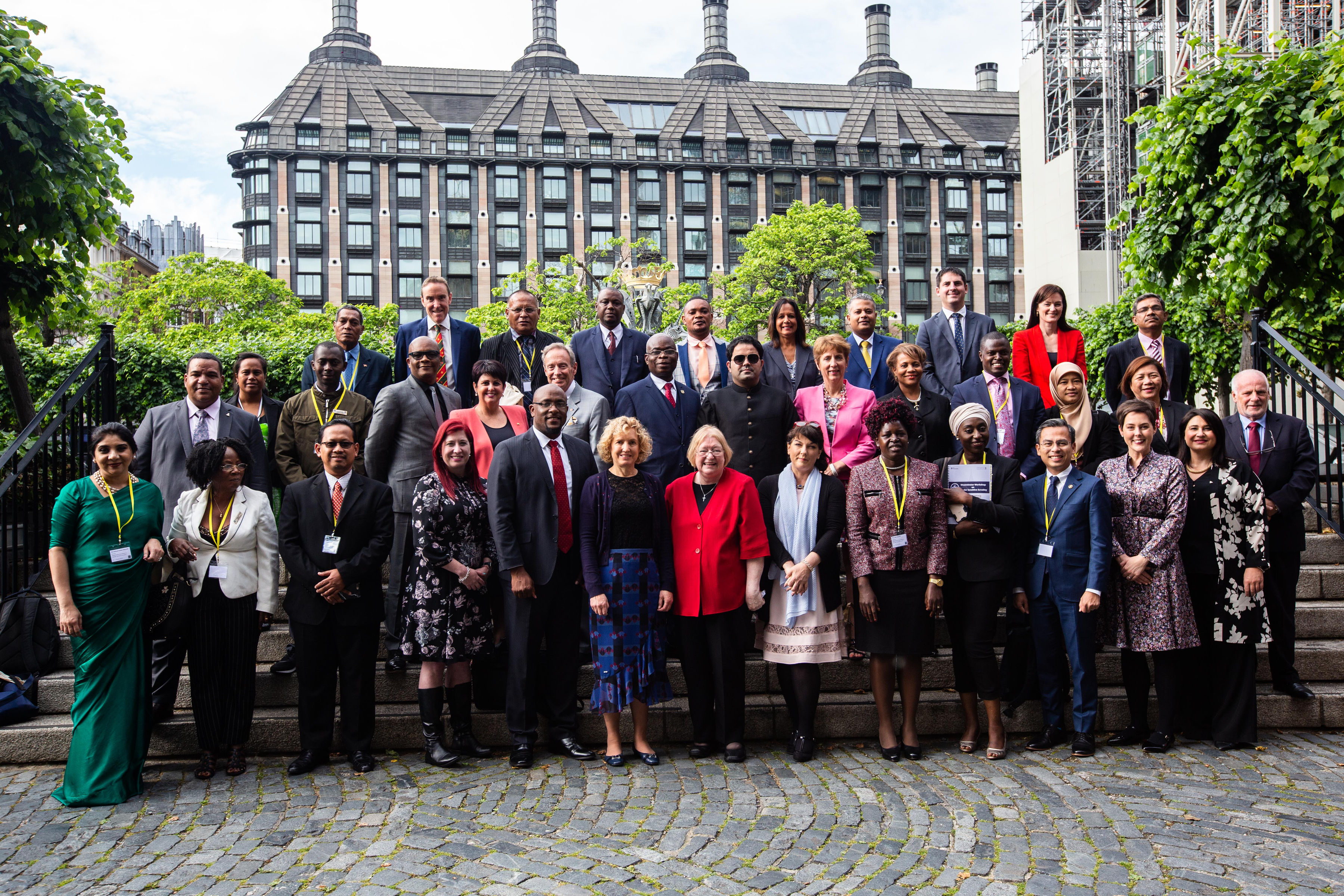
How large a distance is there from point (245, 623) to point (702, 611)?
257cm

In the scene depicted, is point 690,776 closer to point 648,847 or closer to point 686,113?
point 648,847

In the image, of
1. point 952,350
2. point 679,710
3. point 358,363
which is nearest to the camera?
point 679,710

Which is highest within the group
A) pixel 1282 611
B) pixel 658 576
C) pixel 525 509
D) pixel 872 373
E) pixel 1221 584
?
pixel 872 373

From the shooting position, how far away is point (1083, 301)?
41.4 metres

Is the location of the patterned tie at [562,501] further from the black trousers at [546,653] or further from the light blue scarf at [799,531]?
the light blue scarf at [799,531]

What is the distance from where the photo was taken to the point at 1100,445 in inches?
255

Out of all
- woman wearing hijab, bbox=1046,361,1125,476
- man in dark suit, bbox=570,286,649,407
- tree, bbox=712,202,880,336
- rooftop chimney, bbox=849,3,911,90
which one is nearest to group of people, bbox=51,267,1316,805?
woman wearing hijab, bbox=1046,361,1125,476

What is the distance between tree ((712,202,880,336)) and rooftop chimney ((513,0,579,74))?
45617mm

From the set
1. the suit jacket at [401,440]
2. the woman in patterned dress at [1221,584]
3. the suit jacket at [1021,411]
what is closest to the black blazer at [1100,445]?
the suit jacket at [1021,411]

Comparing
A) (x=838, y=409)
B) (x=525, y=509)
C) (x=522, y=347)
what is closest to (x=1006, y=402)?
(x=838, y=409)

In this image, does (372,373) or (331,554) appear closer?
(331,554)

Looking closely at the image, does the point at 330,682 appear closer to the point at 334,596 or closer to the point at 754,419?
the point at 334,596

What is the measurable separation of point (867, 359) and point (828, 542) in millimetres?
2127

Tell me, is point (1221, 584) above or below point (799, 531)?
below
